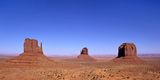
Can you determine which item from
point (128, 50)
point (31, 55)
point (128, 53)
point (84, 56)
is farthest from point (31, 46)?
point (84, 56)

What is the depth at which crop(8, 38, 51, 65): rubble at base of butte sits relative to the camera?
72.8m

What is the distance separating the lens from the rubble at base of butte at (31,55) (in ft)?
239

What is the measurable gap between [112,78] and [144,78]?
564 centimetres

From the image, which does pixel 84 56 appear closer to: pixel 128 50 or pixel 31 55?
pixel 128 50

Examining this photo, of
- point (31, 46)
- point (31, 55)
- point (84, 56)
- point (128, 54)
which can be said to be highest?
point (31, 46)

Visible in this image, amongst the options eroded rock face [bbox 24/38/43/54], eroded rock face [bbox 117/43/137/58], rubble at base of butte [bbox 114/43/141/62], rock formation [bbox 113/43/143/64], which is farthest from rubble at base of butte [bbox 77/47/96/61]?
eroded rock face [bbox 24/38/43/54]

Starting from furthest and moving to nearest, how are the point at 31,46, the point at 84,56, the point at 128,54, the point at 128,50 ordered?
1. the point at 84,56
2. the point at 128,50
3. the point at 128,54
4. the point at 31,46

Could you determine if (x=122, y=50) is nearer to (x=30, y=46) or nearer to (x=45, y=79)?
(x=30, y=46)

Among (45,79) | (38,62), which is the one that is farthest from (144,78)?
(38,62)

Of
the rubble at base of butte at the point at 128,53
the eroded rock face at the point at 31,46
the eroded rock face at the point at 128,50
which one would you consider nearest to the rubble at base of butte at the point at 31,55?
the eroded rock face at the point at 31,46

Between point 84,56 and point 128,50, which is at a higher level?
point 128,50

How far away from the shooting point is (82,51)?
14575 cm

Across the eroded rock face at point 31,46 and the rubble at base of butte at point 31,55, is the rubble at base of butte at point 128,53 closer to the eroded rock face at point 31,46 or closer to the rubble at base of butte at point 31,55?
the rubble at base of butte at point 31,55

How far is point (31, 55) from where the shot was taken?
76312 mm
